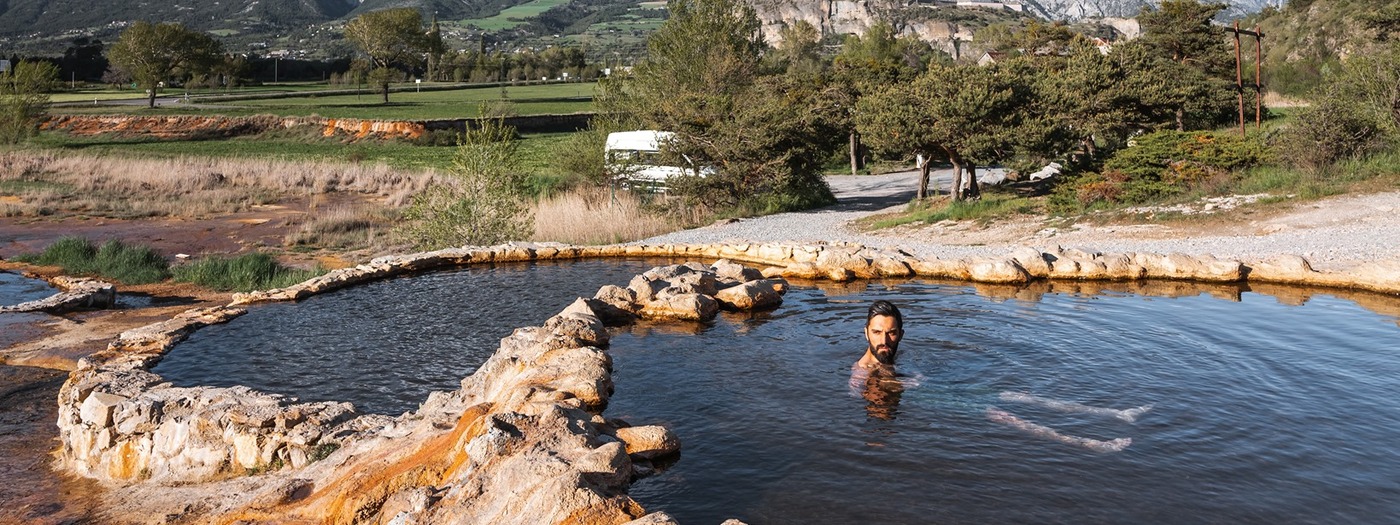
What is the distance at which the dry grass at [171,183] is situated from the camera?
29047 mm

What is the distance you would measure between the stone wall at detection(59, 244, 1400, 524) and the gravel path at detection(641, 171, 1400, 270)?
249 cm

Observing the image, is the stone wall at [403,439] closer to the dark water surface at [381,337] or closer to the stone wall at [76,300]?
the dark water surface at [381,337]

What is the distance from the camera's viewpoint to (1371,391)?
855 centimetres

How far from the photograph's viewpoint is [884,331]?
8992 millimetres

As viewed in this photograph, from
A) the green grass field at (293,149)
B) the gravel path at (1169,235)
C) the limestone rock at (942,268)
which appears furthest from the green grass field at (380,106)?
the limestone rock at (942,268)

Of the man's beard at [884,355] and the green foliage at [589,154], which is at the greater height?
the green foliage at [589,154]

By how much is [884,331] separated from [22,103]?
51240mm

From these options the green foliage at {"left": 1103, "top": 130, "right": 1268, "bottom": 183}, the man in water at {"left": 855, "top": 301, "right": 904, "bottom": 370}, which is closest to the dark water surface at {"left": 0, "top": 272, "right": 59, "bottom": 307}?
the man in water at {"left": 855, "top": 301, "right": 904, "bottom": 370}

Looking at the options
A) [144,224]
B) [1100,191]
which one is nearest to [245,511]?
[1100,191]

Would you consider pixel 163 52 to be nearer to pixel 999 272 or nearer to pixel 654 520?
pixel 999 272

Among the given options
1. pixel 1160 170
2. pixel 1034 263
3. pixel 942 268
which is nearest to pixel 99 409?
pixel 942 268

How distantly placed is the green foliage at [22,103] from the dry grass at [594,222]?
3651 centimetres

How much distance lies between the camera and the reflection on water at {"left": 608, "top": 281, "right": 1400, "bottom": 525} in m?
6.32

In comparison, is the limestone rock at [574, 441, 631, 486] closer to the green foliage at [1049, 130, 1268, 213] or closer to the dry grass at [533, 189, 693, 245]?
the dry grass at [533, 189, 693, 245]
